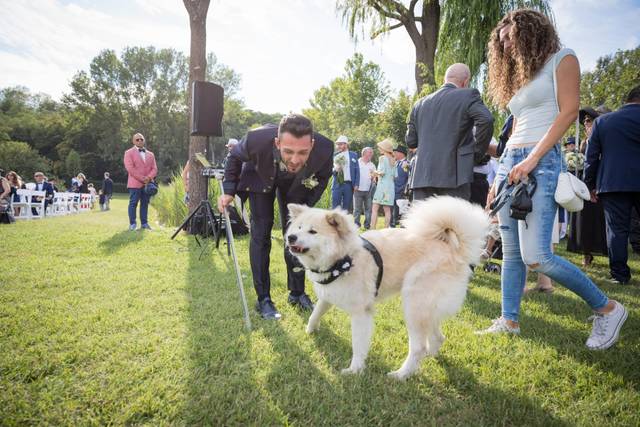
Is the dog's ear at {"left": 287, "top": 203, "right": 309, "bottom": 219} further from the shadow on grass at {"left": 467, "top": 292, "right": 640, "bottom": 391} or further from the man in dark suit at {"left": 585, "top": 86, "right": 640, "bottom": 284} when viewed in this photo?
Answer: the man in dark suit at {"left": 585, "top": 86, "right": 640, "bottom": 284}

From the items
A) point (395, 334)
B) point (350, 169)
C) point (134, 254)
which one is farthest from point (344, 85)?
point (395, 334)

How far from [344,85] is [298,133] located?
1438 inches

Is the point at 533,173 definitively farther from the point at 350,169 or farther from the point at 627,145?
the point at 350,169

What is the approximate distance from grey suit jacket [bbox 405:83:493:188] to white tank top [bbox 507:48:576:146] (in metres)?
0.71

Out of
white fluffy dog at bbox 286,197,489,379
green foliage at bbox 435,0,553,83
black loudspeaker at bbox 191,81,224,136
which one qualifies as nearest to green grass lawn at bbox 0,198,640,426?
white fluffy dog at bbox 286,197,489,379

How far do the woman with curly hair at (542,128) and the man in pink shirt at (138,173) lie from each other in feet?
27.7

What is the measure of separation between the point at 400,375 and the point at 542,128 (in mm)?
2052

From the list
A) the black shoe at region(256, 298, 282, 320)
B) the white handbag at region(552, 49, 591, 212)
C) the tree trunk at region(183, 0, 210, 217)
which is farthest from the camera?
the tree trunk at region(183, 0, 210, 217)

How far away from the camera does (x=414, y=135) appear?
152 inches

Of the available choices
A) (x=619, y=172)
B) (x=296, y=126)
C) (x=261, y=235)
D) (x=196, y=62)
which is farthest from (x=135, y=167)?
(x=619, y=172)

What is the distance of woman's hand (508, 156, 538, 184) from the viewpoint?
228 cm

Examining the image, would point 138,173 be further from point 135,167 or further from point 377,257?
point 377,257

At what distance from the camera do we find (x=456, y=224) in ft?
7.67

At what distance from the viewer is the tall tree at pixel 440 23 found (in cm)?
894
